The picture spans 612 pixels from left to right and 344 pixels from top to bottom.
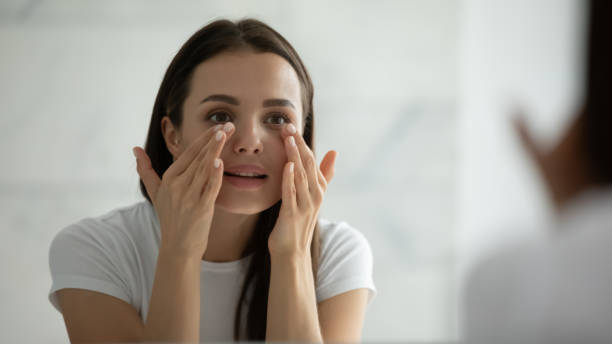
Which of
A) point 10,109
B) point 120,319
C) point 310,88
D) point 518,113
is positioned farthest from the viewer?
point 10,109

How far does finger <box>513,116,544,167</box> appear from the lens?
0.33 meters

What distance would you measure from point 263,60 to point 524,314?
0.55 metres

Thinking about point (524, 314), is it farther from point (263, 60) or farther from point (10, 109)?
point (10, 109)

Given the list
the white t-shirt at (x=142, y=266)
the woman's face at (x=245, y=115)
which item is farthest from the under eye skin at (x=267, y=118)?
the white t-shirt at (x=142, y=266)

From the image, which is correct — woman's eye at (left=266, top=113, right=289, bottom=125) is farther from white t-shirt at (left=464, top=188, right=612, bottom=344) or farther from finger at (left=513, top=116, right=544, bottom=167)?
white t-shirt at (left=464, top=188, right=612, bottom=344)

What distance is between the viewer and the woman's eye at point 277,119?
0.69 metres

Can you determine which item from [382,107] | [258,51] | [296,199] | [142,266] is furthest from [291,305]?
[382,107]

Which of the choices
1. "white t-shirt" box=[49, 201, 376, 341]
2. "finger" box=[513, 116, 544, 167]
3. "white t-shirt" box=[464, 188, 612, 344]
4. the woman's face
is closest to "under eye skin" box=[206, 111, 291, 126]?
the woman's face

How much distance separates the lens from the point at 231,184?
26.5 inches

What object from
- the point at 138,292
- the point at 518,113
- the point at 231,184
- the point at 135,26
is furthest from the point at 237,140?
the point at 135,26

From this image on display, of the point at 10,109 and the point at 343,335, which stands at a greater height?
the point at 10,109

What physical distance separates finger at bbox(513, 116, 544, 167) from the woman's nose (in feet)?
1.25

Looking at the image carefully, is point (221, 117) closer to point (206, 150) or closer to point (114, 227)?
point (206, 150)

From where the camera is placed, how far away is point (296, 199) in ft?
2.23
